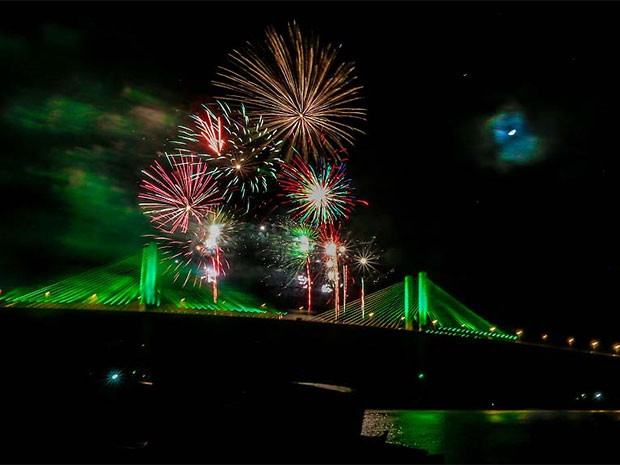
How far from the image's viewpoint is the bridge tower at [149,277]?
19656 millimetres

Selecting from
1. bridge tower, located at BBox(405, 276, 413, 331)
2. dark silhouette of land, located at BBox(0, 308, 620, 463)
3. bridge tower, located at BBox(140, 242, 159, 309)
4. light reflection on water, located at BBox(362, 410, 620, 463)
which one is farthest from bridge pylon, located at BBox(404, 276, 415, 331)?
light reflection on water, located at BBox(362, 410, 620, 463)

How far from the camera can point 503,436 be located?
22.2 ft

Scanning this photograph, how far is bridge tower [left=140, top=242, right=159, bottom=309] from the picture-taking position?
64.5 feet

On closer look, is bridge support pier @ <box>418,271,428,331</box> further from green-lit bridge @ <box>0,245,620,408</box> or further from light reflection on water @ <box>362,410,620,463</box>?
light reflection on water @ <box>362,410,620,463</box>

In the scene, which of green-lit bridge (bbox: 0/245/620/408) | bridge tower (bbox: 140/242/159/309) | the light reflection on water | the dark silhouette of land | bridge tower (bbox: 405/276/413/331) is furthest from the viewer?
bridge tower (bbox: 405/276/413/331)

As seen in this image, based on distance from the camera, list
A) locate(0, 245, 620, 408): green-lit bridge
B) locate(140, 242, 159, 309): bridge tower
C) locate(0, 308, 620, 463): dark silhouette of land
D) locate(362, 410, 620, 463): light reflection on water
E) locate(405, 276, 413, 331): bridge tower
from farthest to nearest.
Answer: locate(405, 276, 413, 331): bridge tower, locate(140, 242, 159, 309): bridge tower, locate(0, 245, 620, 408): green-lit bridge, locate(362, 410, 620, 463): light reflection on water, locate(0, 308, 620, 463): dark silhouette of land

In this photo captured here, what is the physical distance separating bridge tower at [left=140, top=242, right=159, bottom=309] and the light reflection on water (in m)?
12.8

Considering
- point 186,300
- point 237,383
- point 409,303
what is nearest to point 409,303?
point 409,303

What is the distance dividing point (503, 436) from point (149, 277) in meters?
16.1

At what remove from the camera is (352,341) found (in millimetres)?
23297

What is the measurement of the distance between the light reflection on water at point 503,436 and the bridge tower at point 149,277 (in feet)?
42.1

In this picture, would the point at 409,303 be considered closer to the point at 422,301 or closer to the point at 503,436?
the point at 422,301

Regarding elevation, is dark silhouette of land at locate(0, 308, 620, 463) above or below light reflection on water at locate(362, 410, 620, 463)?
above

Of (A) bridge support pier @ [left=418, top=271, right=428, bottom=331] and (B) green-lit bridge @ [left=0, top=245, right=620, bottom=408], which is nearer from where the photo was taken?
(B) green-lit bridge @ [left=0, top=245, right=620, bottom=408]
